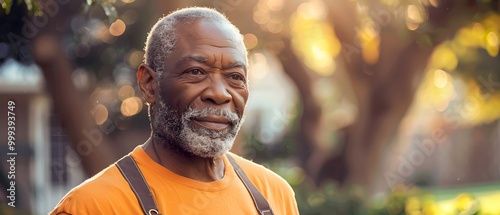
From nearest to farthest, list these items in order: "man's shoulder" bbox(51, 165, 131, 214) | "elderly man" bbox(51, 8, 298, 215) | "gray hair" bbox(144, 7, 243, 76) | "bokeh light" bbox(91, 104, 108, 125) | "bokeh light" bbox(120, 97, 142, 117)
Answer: "man's shoulder" bbox(51, 165, 131, 214), "elderly man" bbox(51, 8, 298, 215), "gray hair" bbox(144, 7, 243, 76), "bokeh light" bbox(91, 104, 108, 125), "bokeh light" bbox(120, 97, 142, 117)

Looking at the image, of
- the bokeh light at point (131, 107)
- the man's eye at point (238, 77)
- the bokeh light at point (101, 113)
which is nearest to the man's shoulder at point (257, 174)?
the man's eye at point (238, 77)

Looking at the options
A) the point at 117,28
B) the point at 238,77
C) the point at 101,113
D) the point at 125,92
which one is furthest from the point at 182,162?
the point at 101,113

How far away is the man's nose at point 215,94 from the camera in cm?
285

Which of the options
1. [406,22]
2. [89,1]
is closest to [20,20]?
[406,22]

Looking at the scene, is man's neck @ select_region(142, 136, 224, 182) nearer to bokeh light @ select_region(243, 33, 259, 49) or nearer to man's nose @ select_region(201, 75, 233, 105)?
man's nose @ select_region(201, 75, 233, 105)

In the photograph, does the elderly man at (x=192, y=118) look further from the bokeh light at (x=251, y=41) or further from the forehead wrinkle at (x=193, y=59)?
the bokeh light at (x=251, y=41)

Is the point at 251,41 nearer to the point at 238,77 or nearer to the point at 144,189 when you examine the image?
the point at 238,77

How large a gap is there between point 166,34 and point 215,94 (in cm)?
27

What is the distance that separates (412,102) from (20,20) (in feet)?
17.0

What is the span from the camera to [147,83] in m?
3.02

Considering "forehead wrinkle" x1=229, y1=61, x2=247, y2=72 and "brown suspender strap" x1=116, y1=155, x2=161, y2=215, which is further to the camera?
"forehead wrinkle" x1=229, y1=61, x2=247, y2=72

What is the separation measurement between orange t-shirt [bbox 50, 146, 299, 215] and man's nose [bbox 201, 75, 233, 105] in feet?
0.85

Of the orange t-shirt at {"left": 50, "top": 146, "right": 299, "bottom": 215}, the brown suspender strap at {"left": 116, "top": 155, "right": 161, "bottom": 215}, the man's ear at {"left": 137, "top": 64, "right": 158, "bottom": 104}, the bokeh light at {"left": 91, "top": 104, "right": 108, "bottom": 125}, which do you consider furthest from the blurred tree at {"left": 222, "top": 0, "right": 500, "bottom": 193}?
the brown suspender strap at {"left": 116, "top": 155, "right": 161, "bottom": 215}

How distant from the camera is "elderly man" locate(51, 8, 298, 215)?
9.21ft
